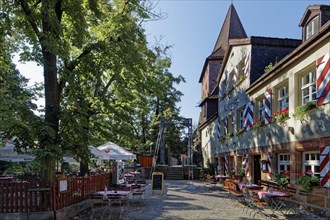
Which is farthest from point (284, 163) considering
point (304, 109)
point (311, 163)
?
point (304, 109)

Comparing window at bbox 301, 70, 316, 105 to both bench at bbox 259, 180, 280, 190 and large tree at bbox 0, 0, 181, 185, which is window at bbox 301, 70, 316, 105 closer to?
bench at bbox 259, 180, 280, 190

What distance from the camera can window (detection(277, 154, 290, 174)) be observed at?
13.2 metres

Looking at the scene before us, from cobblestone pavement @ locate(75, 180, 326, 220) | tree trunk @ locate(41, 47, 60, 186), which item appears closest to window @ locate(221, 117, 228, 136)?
cobblestone pavement @ locate(75, 180, 326, 220)

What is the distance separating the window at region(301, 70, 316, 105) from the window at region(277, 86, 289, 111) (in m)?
1.24

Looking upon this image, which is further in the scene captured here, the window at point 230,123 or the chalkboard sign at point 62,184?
the window at point 230,123

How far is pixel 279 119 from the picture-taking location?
1309cm

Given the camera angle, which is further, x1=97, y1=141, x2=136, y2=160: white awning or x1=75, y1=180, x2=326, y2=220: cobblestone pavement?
x1=97, y1=141, x2=136, y2=160: white awning

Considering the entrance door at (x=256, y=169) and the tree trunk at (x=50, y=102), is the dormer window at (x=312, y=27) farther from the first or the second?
the tree trunk at (x=50, y=102)

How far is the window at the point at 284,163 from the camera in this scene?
1324 cm

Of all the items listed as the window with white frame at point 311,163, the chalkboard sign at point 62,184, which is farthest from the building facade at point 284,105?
the chalkboard sign at point 62,184

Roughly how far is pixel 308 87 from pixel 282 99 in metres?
2.22

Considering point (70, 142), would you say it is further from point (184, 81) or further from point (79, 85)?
point (184, 81)

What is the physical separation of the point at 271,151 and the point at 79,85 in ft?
27.8

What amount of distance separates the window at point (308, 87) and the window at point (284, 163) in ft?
8.33
